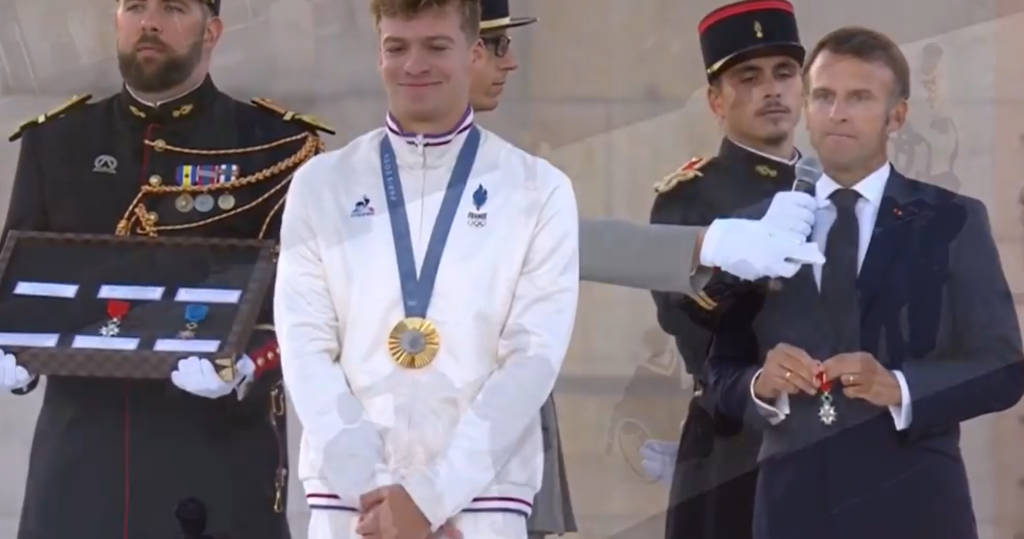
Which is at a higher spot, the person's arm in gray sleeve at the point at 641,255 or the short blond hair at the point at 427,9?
the short blond hair at the point at 427,9

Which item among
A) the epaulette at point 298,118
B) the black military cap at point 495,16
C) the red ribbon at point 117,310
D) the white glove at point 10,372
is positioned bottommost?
the white glove at point 10,372

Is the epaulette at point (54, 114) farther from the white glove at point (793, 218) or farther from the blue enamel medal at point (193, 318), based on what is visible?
the white glove at point (793, 218)

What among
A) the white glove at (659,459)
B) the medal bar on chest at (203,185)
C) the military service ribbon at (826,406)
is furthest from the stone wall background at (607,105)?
the military service ribbon at (826,406)

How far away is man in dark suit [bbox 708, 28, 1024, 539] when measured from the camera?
2191 mm

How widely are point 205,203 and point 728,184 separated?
0.79 metres

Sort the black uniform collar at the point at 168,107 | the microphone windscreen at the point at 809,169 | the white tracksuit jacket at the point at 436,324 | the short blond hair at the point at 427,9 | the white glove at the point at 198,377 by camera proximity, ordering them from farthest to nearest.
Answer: the black uniform collar at the point at 168,107 < the microphone windscreen at the point at 809,169 < the white glove at the point at 198,377 < the short blond hair at the point at 427,9 < the white tracksuit jacket at the point at 436,324

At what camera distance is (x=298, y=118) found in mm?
2404

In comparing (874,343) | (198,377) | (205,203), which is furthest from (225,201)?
(874,343)

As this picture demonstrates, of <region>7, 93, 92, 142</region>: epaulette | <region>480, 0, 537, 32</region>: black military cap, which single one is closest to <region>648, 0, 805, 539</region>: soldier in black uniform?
<region>480, 0, 537, 32</region>: black military cap

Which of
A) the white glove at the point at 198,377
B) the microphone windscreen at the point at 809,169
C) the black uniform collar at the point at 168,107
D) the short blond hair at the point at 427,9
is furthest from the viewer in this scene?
the black uniform collar at the point at 168,107

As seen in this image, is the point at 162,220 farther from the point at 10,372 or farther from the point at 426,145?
the point at 426,145

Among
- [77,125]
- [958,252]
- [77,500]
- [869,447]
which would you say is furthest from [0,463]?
[958,252]

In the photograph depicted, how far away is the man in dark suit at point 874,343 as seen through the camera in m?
2.19

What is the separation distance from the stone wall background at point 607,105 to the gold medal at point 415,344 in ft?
1.61
